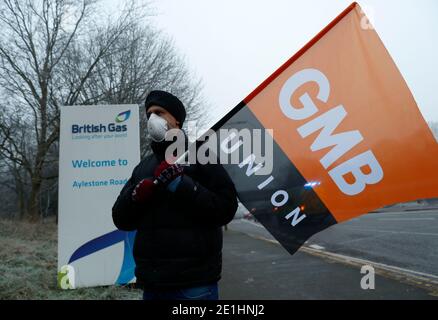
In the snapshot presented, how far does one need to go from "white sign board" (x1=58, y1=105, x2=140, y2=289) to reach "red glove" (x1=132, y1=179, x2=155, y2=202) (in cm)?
333

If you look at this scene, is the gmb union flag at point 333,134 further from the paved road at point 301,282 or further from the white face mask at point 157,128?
the paved road at point 301,282

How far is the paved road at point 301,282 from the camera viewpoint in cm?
522

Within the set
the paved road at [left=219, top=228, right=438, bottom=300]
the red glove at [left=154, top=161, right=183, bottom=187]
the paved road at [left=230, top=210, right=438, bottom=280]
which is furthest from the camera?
the paved road at [left=230, top=210, right=438, bottom=280]

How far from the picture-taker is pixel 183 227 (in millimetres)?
2291

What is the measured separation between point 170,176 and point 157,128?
0.39 m

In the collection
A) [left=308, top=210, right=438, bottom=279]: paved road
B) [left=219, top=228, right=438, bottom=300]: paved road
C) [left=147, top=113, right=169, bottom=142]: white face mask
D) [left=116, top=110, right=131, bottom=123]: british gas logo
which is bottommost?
[left=219, top=228, right=438, bottom=300]: paved road

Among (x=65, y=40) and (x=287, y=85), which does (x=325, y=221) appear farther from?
(x=65, y=40)

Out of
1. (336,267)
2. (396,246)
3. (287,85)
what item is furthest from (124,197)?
(396,246)

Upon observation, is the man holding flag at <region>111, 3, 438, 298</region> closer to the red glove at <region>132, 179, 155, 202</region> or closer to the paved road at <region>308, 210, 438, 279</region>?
the red glove at <region>132, 179, 155, 202</region>

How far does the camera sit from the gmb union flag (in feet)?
9.18

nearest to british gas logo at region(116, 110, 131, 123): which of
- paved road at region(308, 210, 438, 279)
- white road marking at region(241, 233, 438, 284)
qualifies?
white road marking at region(241, 233, 438, 284)

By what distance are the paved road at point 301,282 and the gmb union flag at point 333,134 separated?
8.98 ft

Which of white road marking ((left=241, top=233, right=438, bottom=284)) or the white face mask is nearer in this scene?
the white face mask

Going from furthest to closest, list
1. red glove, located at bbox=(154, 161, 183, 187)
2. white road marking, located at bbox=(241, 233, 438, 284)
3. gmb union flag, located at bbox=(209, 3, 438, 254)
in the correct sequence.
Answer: white road marking, located at bbox=(241, 233, 438, 284) → gmb union flag, located at bbox=(209, 3, 438, 254) → red glove, located at bbox=(154, 161, 183, 187)
